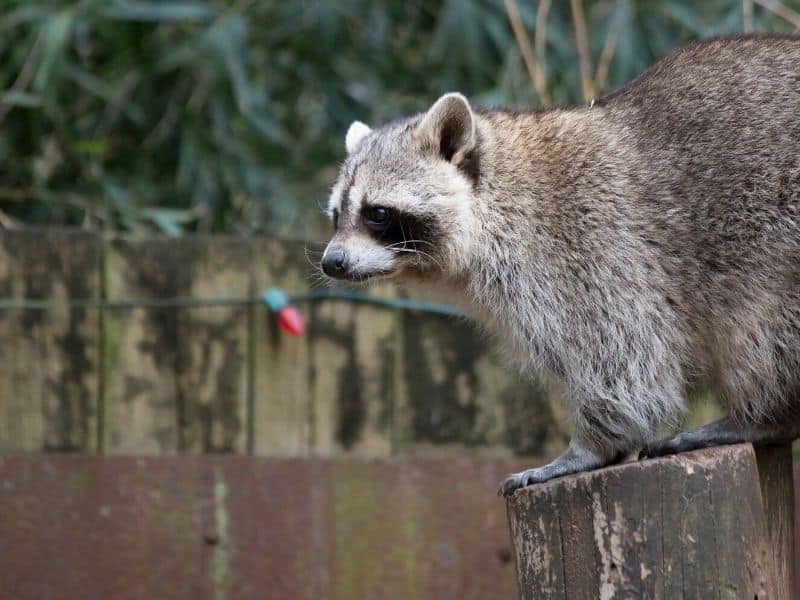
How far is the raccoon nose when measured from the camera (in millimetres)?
4277

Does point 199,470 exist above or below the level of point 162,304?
below

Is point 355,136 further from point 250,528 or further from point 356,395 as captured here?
point 250,528

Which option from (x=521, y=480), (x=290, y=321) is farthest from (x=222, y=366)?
(x=521, y=480)

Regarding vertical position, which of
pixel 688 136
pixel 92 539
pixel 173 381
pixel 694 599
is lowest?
pixel 694 599

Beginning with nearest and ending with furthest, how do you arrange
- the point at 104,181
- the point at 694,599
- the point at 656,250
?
the point at 694,599, the point at 656,250, the point at 104,181

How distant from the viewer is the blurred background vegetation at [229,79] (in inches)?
281

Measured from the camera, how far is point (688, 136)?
14.0ft

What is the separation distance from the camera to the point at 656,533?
3.41m

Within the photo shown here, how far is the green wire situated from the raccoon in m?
1.15

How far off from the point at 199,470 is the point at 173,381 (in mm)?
423

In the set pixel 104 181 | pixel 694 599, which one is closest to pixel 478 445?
pixel 694 599

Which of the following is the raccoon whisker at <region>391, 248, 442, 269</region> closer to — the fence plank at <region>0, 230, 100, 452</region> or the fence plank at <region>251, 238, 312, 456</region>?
the fence plank at <region>251, 238, 312, 456</region>

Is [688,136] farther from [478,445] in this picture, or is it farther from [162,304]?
[162,304]

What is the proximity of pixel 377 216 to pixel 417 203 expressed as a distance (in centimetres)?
14
